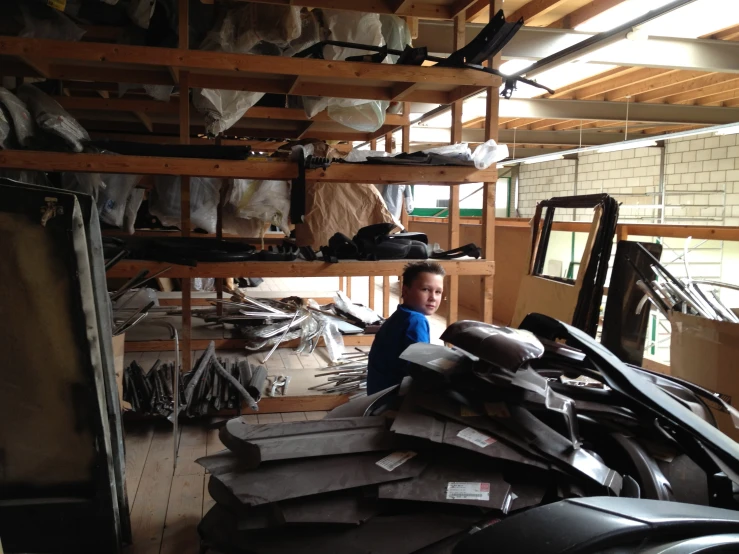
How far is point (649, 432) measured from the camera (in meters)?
2.00

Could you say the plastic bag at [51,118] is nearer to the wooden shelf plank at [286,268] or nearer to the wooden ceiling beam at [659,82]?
the wooden shelf plank at [286,268]

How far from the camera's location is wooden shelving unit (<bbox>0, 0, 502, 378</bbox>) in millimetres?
3291

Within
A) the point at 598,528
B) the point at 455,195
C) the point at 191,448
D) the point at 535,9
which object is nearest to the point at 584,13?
the point at 535,9

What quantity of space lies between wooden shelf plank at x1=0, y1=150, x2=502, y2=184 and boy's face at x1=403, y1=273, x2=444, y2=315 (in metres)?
0.83

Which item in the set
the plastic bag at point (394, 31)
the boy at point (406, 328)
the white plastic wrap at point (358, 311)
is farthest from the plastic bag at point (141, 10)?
the white plastic wrap at point (358, 311)

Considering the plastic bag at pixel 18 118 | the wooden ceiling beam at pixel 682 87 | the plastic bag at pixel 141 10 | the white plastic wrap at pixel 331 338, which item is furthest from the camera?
the wooden ceiling beam at pixel 682 87

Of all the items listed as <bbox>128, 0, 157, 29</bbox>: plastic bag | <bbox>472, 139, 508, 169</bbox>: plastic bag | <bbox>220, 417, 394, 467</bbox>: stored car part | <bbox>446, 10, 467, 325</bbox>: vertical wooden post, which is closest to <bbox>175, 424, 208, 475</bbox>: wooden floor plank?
<bbox>220, 417, 394, 467</bbox>: stored car part

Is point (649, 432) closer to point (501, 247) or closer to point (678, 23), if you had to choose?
point (678, 23)

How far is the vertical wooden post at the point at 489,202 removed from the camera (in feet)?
12.9

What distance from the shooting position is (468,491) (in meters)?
1.91

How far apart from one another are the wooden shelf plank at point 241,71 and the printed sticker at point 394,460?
88.6 inches

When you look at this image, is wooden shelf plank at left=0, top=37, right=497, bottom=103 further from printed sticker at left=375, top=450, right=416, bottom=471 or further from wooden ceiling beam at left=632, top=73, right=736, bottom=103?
wooden ceiling beam at left=632, top=73, right=736, bottom=103

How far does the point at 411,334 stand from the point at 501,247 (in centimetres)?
532

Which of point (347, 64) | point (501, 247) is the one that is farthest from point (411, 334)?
point (501, 247)
